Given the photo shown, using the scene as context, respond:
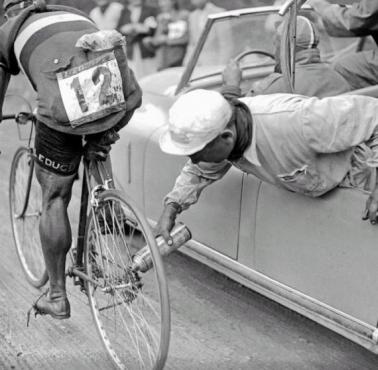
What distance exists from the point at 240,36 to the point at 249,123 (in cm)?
201

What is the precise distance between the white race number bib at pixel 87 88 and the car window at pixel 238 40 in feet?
5.05

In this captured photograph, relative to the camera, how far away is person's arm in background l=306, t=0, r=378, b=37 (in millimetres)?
3649

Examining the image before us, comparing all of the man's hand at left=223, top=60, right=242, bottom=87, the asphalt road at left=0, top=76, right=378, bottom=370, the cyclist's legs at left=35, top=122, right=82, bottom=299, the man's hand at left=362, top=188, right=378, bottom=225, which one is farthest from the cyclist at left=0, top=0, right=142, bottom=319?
the man's hand at left=362, top=188, right=378, bottom=225

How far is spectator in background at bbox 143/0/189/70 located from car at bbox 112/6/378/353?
13.6 ft

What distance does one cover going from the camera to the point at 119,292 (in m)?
3.23

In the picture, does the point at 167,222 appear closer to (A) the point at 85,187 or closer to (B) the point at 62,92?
(A) the point at 85,187

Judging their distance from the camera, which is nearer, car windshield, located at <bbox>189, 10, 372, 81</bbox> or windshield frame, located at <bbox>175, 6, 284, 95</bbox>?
windshield frame, located at <bbox>175, 6, 284, 95</bbox>

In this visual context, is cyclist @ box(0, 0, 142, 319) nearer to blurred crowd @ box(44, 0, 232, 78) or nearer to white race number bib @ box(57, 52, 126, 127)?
white race number bib @ box(57, 52, 126, 127)

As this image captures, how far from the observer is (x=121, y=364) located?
331 cm

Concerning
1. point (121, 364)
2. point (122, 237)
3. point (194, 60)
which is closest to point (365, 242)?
point (122, 237)

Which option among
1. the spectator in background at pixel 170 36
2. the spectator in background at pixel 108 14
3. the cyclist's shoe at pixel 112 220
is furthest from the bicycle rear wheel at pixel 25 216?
the spectator in background at pixel 108 14

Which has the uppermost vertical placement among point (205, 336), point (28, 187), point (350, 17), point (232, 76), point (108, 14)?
point (350, 17)

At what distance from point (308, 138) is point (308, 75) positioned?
980 mm

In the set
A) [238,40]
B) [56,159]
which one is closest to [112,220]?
[56,159]
